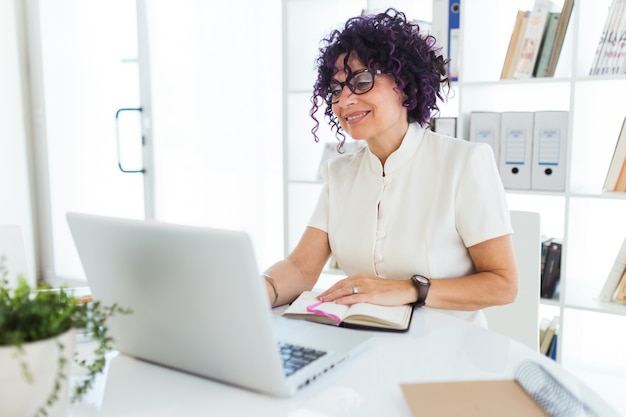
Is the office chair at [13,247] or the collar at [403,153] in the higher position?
the collar at [403,153]

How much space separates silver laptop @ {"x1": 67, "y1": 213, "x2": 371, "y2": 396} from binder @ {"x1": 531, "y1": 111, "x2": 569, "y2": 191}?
1.62 m

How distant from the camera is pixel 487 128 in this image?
2.50 meters

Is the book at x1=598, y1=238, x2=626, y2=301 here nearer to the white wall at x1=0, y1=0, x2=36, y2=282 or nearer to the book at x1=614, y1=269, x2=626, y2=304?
the book at x1=614, y1=269, x2=626, y2=304

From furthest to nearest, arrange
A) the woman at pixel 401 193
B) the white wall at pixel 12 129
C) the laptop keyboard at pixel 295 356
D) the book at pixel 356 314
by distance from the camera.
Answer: the white wall at pixel 12 129
the woman at pixel 401 193
the book at pixel 356 314
the laptop keyboard at pixel 295 356

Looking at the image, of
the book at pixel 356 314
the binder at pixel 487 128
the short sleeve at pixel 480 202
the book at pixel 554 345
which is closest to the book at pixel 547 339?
the book at pixel 554 345

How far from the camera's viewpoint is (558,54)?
92.7 inches

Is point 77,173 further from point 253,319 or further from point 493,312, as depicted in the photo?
point 253,319

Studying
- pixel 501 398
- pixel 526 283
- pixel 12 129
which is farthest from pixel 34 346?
pixel 12 129

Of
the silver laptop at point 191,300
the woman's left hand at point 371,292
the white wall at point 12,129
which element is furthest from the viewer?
the white wall at point 12,129

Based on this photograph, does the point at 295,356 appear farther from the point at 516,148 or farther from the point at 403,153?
the point at 516,148

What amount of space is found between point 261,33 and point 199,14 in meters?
0.44

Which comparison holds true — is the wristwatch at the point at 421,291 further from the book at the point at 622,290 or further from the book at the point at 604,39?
the book at the point at 604,39

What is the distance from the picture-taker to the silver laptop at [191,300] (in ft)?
2.60

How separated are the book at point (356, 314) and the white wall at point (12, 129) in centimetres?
335
